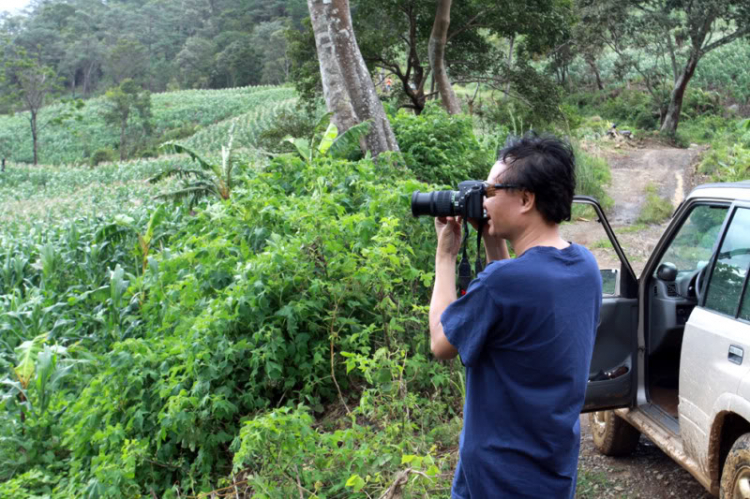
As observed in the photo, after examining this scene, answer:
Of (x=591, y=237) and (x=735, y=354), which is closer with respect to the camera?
(x=735, y=354)

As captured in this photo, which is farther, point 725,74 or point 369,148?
point 725,74

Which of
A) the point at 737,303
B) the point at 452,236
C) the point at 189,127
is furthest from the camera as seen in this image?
the point at 189,127

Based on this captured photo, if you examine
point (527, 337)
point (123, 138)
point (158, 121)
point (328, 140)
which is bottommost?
point (123, 138)

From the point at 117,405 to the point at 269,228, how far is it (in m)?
1.84

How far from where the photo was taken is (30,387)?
220 inches

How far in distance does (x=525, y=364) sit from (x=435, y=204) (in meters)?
0.62

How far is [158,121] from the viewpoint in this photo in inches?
2422

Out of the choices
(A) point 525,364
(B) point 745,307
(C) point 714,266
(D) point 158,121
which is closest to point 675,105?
(C) point 714,266

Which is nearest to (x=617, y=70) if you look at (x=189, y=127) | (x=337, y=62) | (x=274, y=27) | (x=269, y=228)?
(x=337, y=62)

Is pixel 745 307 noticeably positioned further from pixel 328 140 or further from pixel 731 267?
pixel 328 140

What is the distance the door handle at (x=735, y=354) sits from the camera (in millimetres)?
2795

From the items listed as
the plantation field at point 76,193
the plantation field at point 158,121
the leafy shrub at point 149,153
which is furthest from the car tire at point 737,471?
the leafy shrub at point 149,153

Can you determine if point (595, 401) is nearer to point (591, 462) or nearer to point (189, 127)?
point (591, 462)

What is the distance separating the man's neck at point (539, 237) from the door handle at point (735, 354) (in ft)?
4.81
